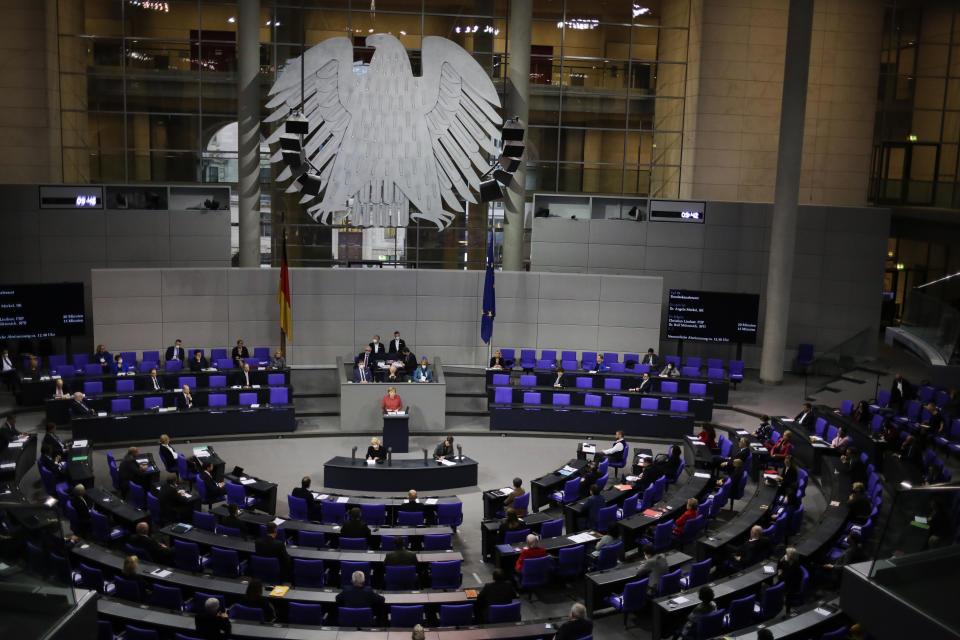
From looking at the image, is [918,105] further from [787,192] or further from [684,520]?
[684,520]

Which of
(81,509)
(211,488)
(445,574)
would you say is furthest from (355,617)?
(211,488)

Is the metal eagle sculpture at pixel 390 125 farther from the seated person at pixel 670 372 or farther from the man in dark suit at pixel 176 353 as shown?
the seated person at pixel 670 372

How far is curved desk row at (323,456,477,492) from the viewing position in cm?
1503

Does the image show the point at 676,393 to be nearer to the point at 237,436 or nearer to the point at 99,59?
the point at 237,436

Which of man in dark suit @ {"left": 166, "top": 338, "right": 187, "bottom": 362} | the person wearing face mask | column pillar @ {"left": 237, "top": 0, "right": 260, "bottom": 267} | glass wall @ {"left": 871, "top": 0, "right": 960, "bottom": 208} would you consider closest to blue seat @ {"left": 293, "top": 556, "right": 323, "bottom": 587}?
the person wearing face mask

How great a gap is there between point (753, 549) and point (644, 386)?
8.46 m

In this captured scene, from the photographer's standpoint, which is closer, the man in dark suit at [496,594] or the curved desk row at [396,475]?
the man in dark suit at [496,594]

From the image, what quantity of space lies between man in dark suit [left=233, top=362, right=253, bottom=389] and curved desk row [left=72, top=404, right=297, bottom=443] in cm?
113

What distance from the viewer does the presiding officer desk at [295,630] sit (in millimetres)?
8883

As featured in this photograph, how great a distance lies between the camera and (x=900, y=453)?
49.5 feet

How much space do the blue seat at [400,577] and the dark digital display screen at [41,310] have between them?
1313cm

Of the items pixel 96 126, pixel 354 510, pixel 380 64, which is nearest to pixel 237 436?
pixel 354 510

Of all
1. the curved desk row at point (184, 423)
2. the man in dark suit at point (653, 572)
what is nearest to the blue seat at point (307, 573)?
the man in dark suit at point (653, 572)

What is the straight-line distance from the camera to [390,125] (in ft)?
A: 70.3
